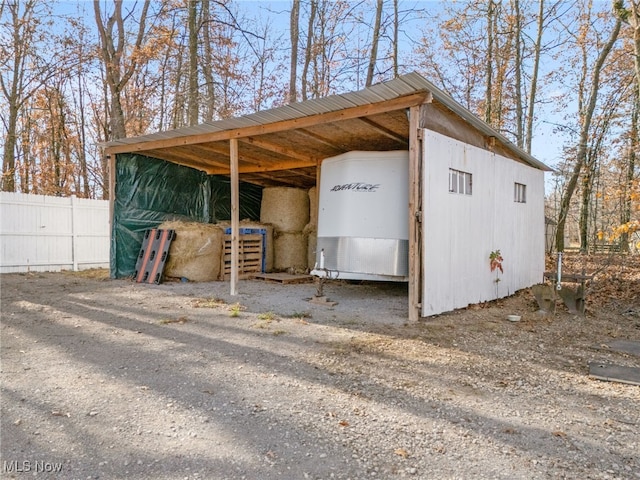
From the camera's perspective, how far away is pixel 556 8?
506 inches

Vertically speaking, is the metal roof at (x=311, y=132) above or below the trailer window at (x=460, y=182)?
above

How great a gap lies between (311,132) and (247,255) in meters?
3.90

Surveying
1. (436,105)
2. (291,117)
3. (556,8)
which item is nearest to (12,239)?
(291,117)

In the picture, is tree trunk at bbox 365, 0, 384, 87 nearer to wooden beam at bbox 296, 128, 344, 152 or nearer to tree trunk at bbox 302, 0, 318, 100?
tree trunk at bbox 302, 0, 318, 100

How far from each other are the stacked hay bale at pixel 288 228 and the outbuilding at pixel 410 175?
71 centimetres

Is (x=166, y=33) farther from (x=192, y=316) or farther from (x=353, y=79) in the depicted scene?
(x=192, y=316)

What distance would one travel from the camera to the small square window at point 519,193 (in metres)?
7.77

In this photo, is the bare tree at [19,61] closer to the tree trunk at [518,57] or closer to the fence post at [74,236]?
the fence post at [74,236]

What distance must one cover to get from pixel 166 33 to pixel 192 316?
12465 millimetres

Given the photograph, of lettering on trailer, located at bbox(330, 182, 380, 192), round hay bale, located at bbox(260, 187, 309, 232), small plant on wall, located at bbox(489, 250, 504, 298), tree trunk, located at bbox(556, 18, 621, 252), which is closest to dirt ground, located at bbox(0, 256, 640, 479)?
small plant on wall, located at bbox(489, 250, 504, 298)

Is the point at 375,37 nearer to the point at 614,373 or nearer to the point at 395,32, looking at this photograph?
the point at 395,32

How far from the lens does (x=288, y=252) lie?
1048 cm

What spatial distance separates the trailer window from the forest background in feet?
28.1

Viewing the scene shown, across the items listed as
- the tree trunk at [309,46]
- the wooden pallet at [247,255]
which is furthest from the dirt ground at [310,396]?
the tree trunk at [309,46]
